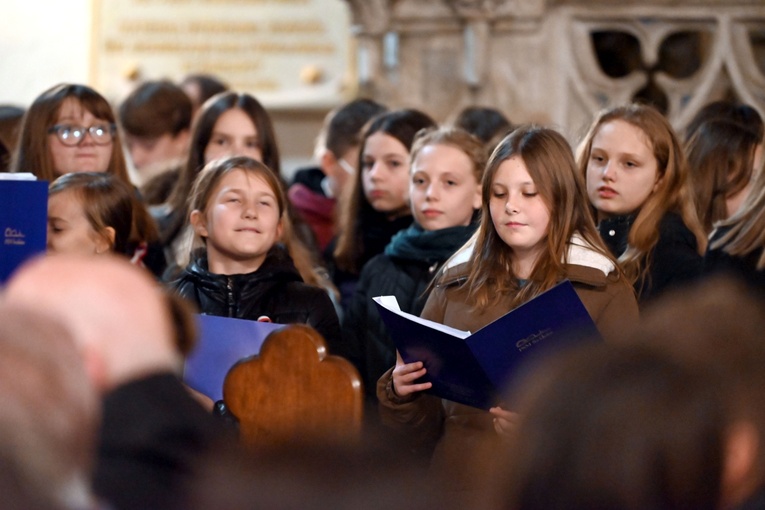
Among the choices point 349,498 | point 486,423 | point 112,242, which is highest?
point 349,498

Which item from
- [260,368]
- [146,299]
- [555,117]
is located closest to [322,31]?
[555,117]

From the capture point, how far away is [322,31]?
24.0 feet

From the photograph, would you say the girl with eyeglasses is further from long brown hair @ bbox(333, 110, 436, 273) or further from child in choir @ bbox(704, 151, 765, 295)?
child in choir @ bbox(704, 151, 765, 295)

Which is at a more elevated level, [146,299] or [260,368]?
[146,299]

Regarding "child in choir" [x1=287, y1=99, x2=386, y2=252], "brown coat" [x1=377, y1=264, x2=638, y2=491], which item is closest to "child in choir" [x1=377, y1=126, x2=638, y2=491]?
"brown coat" [x1=377, y1=264, x2=638, y2=491]

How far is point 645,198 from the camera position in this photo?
12.2ft

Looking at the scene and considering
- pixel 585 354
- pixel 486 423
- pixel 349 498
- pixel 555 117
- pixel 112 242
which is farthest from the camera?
pixel 555 117

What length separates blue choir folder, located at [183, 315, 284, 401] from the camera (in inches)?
114

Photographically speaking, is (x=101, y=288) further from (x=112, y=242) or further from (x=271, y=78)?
(x=271, y=78)

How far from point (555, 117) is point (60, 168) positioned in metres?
2.71

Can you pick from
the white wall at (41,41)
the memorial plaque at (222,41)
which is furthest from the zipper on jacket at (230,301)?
the white wall at (41,41)

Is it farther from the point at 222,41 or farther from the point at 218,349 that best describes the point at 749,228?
the point at 222,41

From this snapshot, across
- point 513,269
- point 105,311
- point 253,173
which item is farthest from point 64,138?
point 105,311

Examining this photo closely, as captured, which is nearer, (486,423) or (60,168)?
(486,423)
